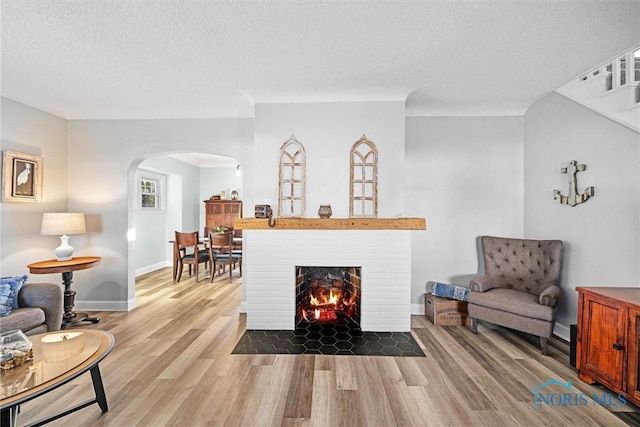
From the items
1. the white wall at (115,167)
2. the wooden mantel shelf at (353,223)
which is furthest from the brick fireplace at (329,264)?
the white wall at (115,167)

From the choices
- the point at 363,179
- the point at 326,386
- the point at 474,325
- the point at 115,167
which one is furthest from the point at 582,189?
the point at 115,167

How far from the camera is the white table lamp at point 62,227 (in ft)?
10.4

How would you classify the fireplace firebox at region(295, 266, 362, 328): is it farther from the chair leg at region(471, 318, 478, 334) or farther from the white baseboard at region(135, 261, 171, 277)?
the white baseboard at region(135, 261, 171, 277)

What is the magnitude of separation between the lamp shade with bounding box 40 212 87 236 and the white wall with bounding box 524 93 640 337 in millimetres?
5205

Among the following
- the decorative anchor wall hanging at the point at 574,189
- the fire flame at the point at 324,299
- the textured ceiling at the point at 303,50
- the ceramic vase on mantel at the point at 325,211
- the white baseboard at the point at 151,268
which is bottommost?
the white baseboard at the point at 151,268

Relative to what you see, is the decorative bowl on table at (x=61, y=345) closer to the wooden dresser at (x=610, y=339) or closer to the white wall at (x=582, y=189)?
the wooden dresser at (x=610, y=339)

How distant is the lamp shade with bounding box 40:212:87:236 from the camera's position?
3174 mm

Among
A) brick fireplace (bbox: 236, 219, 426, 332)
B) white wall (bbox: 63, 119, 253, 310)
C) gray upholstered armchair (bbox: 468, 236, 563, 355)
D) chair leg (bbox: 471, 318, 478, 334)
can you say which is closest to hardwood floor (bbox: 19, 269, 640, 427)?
chair leg (bbox: 471, 318, 478, 334)

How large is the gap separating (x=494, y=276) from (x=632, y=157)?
61.6 inches

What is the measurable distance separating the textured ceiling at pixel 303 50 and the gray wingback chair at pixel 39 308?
6.26 feet

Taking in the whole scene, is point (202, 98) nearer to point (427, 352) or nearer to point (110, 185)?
point (110, 185)

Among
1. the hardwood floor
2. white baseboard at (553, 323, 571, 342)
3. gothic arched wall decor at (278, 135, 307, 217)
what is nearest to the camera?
the hardwood floor

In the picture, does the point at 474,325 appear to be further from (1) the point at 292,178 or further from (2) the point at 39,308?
(2) the point at 39,308

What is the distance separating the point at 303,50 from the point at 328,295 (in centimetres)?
251
